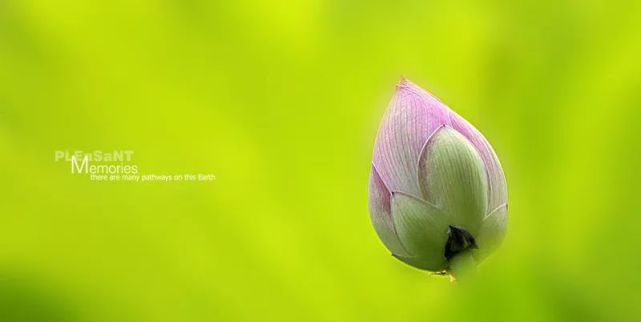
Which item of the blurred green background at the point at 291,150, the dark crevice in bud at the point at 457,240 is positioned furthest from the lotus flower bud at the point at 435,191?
the blurred green background at the point at 291,150

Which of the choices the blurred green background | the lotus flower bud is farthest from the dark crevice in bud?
the blurred green background

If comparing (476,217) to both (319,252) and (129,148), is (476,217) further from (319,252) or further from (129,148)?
(129,148)

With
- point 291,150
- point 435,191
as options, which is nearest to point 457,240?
point 435,191

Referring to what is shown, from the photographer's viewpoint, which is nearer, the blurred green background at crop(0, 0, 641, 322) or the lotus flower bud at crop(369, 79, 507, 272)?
the lotus flower bud at crop(369, 79, 507, 272)

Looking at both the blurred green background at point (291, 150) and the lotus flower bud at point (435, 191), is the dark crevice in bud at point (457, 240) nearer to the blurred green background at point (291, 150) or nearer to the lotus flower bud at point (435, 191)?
the lotus flower bud at point (435, 191)

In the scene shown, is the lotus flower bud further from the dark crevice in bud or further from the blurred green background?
the blurred green background

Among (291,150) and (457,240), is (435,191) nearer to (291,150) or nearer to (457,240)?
(457,240)

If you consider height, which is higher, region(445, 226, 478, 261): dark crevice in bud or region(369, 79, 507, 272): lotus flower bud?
region(369, 79, 507, 272): lotus flower bud
